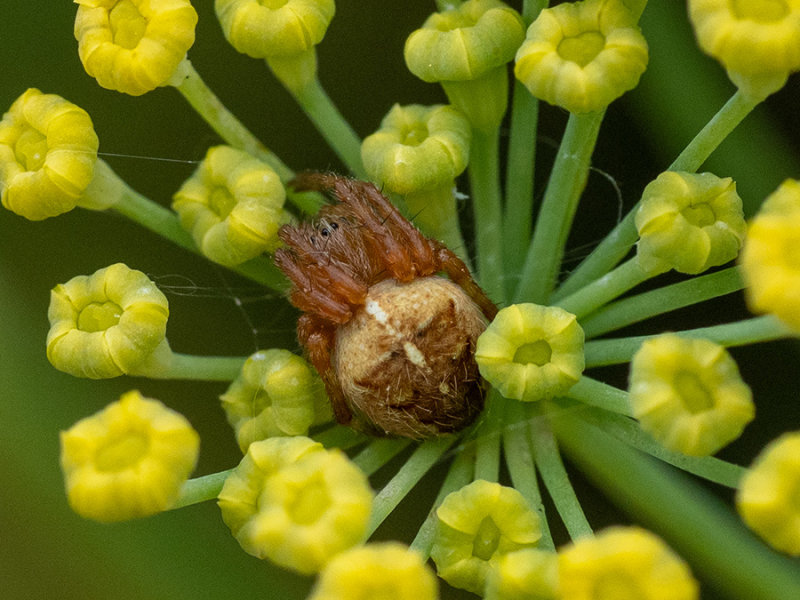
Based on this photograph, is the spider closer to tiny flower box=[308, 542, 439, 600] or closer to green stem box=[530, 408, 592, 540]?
green stem box=[530, 408, 592, 540]

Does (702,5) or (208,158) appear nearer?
(702,5)

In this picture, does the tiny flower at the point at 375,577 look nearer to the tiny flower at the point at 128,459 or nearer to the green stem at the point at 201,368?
the tiny flower at the point at 128,459

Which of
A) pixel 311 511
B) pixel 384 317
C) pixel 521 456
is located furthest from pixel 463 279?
pixel 311 511

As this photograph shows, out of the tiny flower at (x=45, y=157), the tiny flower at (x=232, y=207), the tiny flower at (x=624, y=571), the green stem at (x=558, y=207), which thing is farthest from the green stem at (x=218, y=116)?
the tiny flower at (x=624, y=571)

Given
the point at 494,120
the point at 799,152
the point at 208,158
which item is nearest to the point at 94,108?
the point at 208,158

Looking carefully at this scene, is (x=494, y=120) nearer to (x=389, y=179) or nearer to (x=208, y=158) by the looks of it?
(x=389, y=179)

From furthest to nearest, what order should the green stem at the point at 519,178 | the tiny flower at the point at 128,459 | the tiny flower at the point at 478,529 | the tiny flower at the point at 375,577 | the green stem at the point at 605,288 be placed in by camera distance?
the green stem at the point at 519,178 → the green stem at the point at 605,288 → the tiny flower at the point at 478,529 → the tiny flower at the point at 128,459 → the tiny flower at the point at 375,577
